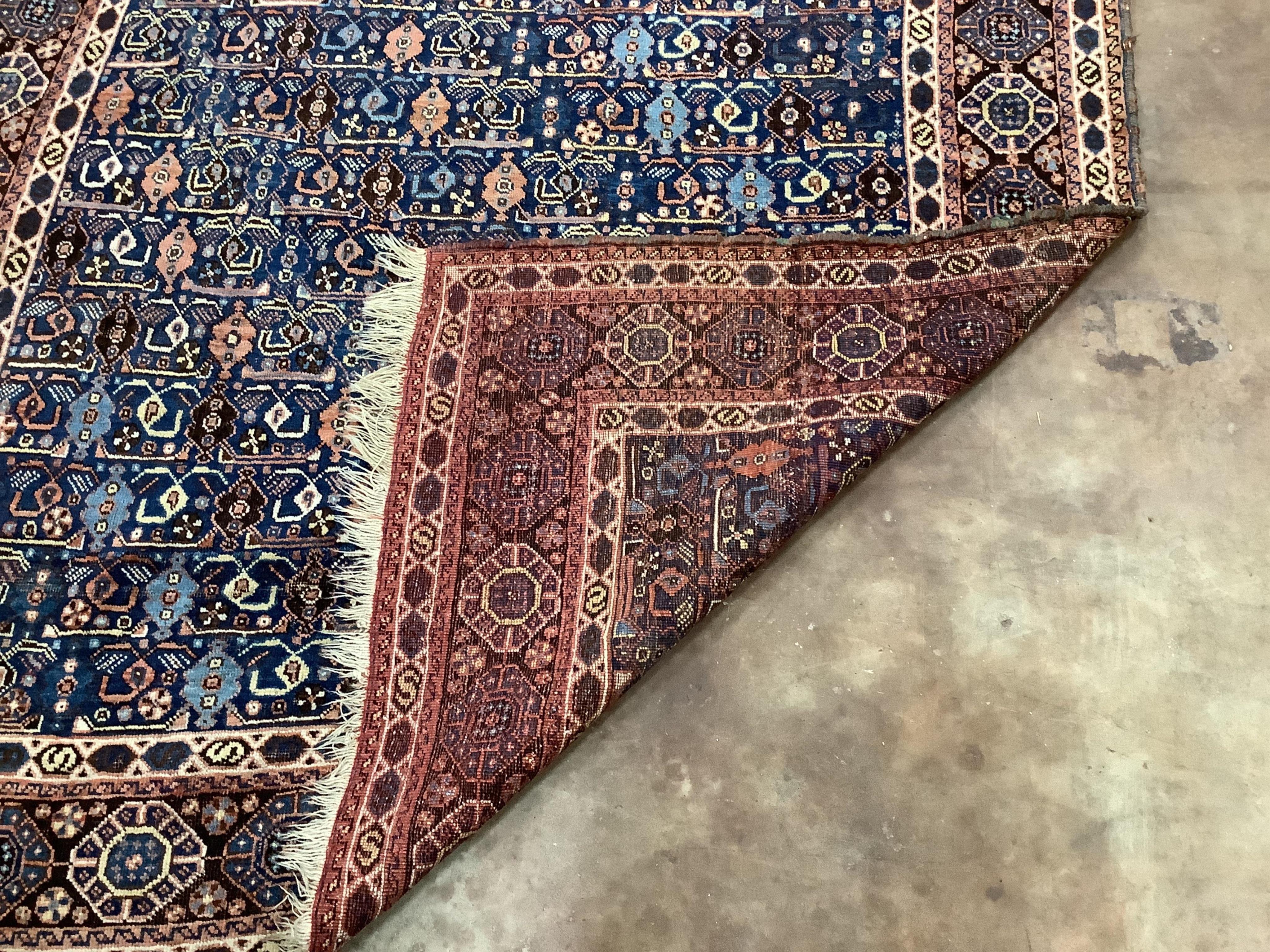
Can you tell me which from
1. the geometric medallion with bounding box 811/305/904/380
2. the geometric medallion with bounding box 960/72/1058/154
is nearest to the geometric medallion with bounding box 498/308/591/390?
the geometric medallion with bounding box 811/305/904/380

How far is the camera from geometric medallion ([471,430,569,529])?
2.54m

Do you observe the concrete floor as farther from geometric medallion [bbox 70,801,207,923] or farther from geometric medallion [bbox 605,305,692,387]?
geometric medallion [bbox 605,305,692,387]

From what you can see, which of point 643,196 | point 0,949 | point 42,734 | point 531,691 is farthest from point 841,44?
point 0,949

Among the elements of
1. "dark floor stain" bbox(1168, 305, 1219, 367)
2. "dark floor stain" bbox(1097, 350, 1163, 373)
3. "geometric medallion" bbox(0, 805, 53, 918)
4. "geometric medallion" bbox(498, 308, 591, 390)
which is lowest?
"geometric medallion" bbox(0, 805, 53, 918)

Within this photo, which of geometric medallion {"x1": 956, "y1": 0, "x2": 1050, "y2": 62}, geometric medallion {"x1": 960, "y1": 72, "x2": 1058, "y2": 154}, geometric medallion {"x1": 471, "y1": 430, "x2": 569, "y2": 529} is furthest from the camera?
geometric medallion {"x1": 956, "y1": 0, "x2": 1050, "y2": 62}

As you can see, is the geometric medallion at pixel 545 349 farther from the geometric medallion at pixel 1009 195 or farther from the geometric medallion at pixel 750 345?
the geometric medallion at pixel 1009 195

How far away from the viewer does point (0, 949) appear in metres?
2.21

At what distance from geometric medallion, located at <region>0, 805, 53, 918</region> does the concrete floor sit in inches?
28.7

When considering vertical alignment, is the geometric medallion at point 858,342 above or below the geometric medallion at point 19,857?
above

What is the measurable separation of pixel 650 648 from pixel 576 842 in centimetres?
48

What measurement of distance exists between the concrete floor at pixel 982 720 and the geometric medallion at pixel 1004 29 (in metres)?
0.87

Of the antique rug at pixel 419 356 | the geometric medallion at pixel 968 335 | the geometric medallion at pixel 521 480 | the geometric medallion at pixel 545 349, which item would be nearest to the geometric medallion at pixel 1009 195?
the antique rug at pixel 419 356

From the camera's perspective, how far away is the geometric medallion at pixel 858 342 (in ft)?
8.54

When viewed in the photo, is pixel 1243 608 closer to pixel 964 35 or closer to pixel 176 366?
pixel 964 35
